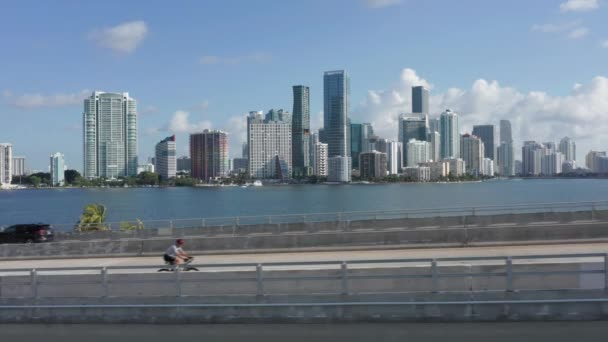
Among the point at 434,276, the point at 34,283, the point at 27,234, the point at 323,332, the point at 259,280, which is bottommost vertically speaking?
the point at 27,234

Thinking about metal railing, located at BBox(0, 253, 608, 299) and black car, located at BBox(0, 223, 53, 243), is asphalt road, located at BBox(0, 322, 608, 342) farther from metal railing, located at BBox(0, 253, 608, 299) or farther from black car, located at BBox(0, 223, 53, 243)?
black car, located at BBox(0, 223, 53, 243)

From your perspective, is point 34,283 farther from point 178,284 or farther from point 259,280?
point 259,280

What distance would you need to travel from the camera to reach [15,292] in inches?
527

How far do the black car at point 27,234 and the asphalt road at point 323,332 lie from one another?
72.8 ft

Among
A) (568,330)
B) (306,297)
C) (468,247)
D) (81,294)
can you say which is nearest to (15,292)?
(81,294)

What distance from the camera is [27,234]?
3241cm

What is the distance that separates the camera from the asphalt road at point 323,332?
10.2 meters

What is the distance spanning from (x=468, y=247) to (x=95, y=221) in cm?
2885

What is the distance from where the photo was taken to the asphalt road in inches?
401

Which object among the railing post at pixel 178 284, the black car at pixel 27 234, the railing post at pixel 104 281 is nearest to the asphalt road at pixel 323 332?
the railing post at pixel 104 281

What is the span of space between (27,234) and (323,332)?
1021 inches

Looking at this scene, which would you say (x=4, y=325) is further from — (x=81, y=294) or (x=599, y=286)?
(x=599, y=286)

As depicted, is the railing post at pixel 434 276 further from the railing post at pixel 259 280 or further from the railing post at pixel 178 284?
the railing post at pixel 178 284

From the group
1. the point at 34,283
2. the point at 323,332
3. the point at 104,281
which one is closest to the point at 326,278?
the point at 323,332
